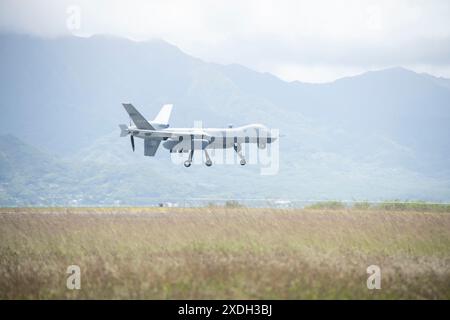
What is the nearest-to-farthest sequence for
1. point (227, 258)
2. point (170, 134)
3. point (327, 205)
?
point (227, 258), point (327, 205), point (170, 134)

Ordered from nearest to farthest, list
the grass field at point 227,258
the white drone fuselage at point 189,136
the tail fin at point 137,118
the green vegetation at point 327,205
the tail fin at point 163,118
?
the grass field at point 227,258 → the green vegetation at point 327,205 → the tail fin at point 137,118 → the white drone fuselage at point 189,136 → the tail fin at point 163,118

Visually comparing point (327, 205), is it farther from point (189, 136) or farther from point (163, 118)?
point (163, 118)

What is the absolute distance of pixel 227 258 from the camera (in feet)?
77.2

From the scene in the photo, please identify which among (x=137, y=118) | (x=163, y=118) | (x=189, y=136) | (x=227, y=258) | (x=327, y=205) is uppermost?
(x=163, y=118)

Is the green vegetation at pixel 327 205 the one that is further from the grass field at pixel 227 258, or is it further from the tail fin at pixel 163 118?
the grass field at pixel 227 258

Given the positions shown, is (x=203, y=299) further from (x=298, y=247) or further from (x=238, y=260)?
(x=298, y=247)

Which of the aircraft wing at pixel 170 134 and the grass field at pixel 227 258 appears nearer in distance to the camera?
the grass field at pixel 227 258

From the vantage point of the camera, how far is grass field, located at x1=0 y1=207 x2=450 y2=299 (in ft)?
67.3

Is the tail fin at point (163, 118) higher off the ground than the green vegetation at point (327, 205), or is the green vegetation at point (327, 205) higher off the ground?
the tail fin at point (163, 118)

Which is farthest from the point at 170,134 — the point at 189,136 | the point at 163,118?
the point at 163,118

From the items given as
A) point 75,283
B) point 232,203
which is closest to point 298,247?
point 75,283

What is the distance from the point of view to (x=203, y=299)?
19469mm

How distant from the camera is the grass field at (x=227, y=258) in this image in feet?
67.3

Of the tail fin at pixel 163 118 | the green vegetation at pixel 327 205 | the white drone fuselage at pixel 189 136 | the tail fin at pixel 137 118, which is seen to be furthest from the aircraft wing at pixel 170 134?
the green vegetation at pixel 327 205
